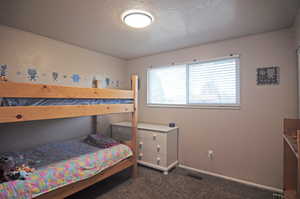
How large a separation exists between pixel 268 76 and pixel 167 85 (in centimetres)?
171

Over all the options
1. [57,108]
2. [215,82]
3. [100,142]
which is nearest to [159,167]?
[100,142]

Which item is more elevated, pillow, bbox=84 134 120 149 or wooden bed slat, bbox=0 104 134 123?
wooden bed slat, bbox=0 104 134 123

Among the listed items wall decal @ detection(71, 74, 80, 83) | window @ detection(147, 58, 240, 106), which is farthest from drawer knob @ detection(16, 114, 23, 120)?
window @ detection(147, 58, 240, 106)

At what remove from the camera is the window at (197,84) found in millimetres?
2490

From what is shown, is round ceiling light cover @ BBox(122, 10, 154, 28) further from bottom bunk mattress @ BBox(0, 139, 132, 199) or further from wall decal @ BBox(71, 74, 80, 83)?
bottom bunk mattress @ BBox(0, 139, 132, 199)

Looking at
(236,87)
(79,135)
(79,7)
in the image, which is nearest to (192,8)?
(79,7)

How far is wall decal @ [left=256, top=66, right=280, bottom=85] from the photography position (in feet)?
6.99

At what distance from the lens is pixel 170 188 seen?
2.22m

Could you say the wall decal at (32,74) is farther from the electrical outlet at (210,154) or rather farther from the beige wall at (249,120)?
the electrical outlet at (210,154)

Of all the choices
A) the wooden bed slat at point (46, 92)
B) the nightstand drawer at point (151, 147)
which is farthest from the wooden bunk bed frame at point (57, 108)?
the nightstand drawer at point (151, 147)

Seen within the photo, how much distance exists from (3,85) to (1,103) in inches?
6.2

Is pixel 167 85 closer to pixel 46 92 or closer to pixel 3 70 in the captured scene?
pixel 46 92

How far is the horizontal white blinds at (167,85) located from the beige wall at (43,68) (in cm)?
114

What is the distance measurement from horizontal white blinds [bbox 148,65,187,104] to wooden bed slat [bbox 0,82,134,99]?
1.39 meters
